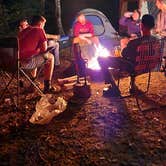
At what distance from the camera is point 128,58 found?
5988 millimetres

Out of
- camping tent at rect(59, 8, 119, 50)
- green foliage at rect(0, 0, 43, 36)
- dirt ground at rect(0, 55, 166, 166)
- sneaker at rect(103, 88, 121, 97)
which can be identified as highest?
green foliage at rect(0, 0, 43, 36)

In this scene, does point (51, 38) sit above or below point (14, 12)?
below

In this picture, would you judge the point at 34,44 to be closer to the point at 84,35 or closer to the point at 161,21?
the point at 84,35

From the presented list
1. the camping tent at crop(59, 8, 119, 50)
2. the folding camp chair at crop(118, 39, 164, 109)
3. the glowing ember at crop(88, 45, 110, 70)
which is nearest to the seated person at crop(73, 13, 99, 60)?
the glowing ember at crop(88, 45, 110, 70)

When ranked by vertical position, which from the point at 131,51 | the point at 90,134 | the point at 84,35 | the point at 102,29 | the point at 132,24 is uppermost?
the point at 132,24

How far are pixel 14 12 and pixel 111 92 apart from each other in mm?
8028

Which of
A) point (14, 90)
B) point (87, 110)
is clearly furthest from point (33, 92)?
point (87, 110)

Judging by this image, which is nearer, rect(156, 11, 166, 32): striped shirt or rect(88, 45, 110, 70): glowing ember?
rect(88, 45, 110, 70): glowing ember

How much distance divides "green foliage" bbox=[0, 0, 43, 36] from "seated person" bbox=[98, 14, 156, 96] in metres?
7.22

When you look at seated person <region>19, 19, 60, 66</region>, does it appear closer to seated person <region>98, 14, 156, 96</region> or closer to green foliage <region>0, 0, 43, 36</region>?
seated person <region>98, 14, 156, 96</region>

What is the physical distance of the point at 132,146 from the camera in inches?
179

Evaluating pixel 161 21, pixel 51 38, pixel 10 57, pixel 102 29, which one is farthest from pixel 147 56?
pixel 161 21

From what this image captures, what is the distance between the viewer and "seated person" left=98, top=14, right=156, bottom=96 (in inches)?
233

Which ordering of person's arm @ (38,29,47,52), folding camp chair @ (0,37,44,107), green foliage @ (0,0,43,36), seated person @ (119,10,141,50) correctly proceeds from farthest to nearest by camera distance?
green foliage @ (0,0,43,36)
seated person @ (119,10,141,50)
person's arm @ (38,29,47,52)
folding camp chair @ (0,37,44,107)
